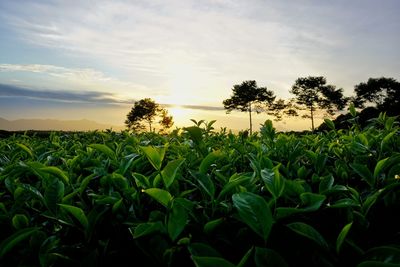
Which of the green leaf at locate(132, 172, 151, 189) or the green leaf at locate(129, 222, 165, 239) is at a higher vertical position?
the green leaf at locate(132, 172, 151, 189)

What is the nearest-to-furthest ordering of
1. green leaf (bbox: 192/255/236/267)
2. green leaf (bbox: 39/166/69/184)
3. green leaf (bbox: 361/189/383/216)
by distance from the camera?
green leaf (bbox: 192/255/236/267)
green leaf (bbox: 361/189/383/216)
green leaf (bbox: 39/166/69/184)

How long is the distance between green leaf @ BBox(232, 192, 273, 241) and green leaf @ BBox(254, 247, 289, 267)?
0.21ft

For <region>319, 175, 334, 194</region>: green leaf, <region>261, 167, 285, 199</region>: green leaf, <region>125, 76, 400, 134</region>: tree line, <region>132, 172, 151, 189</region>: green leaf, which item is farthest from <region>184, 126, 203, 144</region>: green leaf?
<region>125, 76, 400, 134</region>: tree line

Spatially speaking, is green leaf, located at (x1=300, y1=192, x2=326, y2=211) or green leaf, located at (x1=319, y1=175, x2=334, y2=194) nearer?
green leaf, located at (x1=300, y1=192, x2=326, y2=211)

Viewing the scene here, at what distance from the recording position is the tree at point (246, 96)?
7975cm

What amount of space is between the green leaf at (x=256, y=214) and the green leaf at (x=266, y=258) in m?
0.06

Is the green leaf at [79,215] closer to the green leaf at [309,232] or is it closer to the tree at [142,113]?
the green leaf at [309,232]

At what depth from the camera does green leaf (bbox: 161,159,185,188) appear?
147cm

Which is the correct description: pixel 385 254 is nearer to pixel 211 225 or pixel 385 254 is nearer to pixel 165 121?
pixel 211 225

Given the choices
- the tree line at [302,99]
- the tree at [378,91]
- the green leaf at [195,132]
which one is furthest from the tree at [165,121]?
the green leaf at [195,132]

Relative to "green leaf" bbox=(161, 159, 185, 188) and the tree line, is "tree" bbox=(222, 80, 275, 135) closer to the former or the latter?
the tree line

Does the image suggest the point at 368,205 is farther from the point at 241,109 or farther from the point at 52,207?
the point at 241,109

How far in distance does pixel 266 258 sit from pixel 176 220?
33 cm

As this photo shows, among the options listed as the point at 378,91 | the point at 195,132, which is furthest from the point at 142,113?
the point at 195,132
